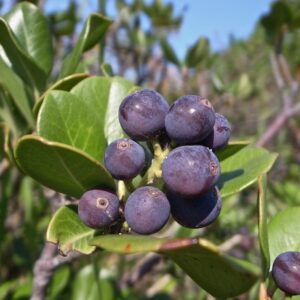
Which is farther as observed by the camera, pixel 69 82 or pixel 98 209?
pixel 69 82

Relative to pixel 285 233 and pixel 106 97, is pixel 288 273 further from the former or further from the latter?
pixel 106 97

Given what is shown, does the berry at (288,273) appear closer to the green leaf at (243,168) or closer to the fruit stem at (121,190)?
the green leaf at (243,168)

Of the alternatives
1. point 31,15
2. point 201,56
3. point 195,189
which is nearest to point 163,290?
point 201,56

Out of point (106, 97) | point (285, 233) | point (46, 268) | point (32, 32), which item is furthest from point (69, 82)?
point (285, 233)

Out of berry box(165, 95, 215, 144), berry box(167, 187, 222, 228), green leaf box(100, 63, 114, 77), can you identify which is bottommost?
berry box(167, 187, 222, 228)

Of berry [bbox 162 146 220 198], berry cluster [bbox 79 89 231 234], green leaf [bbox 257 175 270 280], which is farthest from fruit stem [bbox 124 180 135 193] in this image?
green leaf [bbox 257 175 270 280]

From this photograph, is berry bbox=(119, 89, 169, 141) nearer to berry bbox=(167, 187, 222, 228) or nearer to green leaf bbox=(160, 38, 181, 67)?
berry bbox=(167, 187, 222, 228)

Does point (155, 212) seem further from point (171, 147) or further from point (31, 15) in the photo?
point (31, 15)
